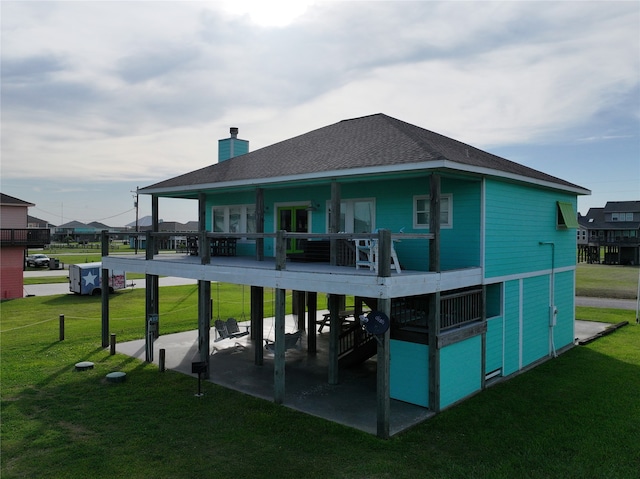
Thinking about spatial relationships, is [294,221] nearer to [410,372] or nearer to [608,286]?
[410,372]

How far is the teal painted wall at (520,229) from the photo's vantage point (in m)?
12.2

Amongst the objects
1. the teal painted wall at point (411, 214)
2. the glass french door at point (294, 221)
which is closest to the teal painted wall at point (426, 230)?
the teal painted wall at point (411, 214)

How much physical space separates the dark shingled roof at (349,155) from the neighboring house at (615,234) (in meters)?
55.4

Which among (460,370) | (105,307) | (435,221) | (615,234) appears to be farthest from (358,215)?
(615,234)

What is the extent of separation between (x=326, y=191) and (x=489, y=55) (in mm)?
5804

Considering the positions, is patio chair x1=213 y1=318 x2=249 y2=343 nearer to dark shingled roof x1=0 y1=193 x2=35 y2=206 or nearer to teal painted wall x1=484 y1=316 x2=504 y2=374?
teal painted wall x1=484 y1=316 x2=504 y2=374

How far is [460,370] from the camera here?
11289mm

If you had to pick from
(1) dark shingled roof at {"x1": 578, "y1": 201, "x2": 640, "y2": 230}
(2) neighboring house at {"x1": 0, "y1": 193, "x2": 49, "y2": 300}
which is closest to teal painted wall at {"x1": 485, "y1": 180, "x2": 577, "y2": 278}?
(2) neighboring house at {"x1": 0, "y1": 193, "x2": 49, "y2": 300}

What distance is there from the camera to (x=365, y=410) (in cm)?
1047

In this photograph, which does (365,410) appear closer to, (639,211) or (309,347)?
(309,347)

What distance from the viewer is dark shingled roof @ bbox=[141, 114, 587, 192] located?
435 inches

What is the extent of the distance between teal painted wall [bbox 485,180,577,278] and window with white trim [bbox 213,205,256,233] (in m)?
8.04

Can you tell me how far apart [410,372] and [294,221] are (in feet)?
21.4

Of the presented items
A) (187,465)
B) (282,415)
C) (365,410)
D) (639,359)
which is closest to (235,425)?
(282,415)
